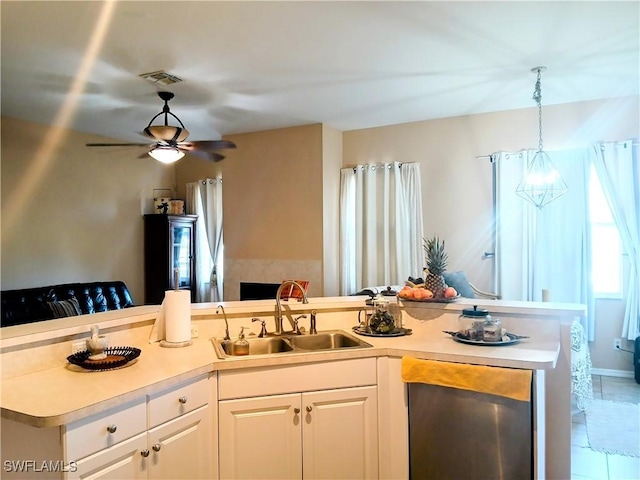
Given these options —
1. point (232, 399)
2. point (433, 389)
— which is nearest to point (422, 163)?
point (433, 389)

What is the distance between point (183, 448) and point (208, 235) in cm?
477

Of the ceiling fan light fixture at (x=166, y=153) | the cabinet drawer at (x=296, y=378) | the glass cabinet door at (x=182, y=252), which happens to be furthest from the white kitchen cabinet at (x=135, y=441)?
the glass cabinet door at (x=182, y=252)

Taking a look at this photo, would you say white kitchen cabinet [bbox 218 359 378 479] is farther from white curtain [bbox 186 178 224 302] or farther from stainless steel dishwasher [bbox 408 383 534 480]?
white curtain [bbox 186 178 224 302]

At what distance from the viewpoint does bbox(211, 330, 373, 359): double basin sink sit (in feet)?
7.62

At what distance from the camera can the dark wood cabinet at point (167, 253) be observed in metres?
6.14

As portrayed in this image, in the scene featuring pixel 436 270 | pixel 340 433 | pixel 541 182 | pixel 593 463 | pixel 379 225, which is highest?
pixel 541 182

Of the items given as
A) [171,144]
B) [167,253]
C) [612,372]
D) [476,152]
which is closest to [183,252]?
[167,253]

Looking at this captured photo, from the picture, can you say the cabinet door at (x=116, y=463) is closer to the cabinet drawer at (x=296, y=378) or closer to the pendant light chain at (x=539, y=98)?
the cabinet drawer at (x=296, y=378)

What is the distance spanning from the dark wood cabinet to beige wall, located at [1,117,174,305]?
14 cm

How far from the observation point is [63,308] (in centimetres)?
437

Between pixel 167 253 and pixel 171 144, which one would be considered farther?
pixel 167 253

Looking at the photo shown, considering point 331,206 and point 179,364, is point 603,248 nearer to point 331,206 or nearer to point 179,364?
point 331,206

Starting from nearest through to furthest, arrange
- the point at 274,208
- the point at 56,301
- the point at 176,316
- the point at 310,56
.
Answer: the point at 176,316 < the point at 310,56 < the point at 56,301 < the point at 274,208

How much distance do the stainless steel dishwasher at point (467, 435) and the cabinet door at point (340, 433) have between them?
20 cm
